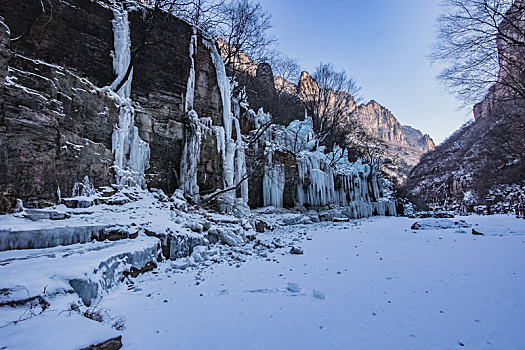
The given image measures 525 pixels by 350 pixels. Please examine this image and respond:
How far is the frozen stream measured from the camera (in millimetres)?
1912

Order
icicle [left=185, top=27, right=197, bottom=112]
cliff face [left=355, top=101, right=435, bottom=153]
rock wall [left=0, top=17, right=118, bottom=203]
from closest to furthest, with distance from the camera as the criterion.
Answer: rock wall [left=0, top=17, right=118, bottom=203]
icicle [left=185, top=27, right=197, bottom=112]
cliff face [left=355, top=101, right=435, bottom=153]

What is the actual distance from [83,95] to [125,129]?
4.66 feet

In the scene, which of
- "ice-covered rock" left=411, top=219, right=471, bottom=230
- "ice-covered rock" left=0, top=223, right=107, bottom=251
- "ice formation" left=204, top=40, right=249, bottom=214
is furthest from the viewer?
"ice formation" left=204, top=40, right=249, bottom=214

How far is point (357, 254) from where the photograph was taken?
17.5 feet

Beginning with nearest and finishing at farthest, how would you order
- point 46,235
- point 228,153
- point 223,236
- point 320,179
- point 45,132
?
point 46,235 → point 45,132 → point 223,236 → point 228,153 → point 320,179

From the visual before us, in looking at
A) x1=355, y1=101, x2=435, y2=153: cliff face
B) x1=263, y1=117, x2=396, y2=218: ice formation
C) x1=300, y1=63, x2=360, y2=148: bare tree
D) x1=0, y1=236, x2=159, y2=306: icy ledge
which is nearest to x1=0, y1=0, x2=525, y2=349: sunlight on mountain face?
x1=0, y1=236, x2=159, y2=306: icy ledge

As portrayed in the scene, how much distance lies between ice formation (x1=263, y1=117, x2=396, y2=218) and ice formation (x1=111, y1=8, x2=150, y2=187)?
8.05 metres

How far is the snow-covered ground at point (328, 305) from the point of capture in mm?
1906

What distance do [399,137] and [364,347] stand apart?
315 feet

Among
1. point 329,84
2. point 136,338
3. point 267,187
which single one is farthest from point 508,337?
point 329,84

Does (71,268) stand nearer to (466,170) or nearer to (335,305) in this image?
(335,305)

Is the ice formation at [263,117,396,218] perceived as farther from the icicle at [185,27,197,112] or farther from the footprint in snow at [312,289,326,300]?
the footprint in snow at [312,289,326,300]

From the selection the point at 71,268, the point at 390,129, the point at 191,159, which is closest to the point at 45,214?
the point at 71,268

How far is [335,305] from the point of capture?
261cm
